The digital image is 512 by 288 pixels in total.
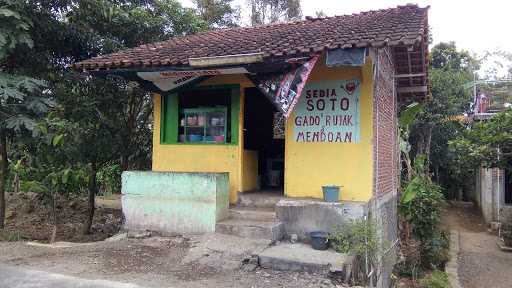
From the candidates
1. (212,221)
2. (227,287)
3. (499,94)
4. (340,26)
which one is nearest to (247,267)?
(227,287)

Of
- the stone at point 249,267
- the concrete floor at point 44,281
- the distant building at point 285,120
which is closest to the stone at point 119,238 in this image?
the distant building at point 285,120

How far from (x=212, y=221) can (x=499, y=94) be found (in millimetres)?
18543

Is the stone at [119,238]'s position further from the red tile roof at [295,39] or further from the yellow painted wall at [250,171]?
the red tile roof at [295,39]

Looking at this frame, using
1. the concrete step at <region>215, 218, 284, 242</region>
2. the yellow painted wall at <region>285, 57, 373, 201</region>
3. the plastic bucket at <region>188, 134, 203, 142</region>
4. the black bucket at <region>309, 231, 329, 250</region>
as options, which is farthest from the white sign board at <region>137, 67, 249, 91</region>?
the black bucket at <region>309, 231, 329, 250</region>

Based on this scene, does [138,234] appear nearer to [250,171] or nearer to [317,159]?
[250,171]

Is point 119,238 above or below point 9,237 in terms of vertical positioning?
above

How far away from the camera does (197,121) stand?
9.11 meters

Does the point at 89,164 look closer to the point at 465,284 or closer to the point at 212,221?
the point at 212,221

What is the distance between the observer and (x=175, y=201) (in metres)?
7.71

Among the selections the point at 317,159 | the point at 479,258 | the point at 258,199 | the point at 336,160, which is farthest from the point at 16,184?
the point at 479,258

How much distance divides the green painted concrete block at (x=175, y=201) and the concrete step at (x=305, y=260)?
4.56 feet

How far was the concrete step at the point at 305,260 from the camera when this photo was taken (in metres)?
5.83

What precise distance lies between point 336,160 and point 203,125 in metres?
2.88

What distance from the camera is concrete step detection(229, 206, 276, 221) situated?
7.58m
